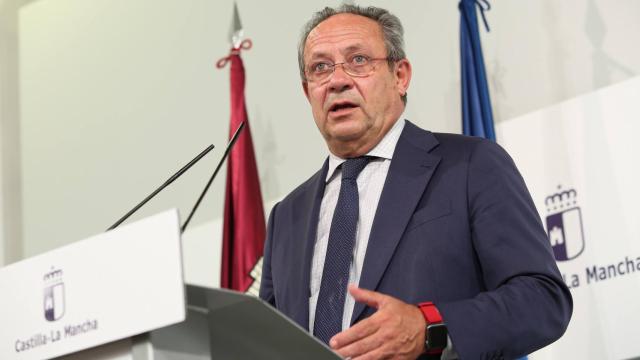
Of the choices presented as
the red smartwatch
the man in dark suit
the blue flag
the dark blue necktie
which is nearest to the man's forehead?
the man in dark suit

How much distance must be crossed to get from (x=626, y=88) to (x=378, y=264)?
6.61ft

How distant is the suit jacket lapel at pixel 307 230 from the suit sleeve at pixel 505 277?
44cm

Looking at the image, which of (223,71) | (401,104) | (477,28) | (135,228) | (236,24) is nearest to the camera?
(135,228)

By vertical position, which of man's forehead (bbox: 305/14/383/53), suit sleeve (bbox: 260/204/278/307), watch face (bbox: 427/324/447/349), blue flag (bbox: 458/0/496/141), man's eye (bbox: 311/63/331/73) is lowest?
watch face (bbox: 427/324/447/349)

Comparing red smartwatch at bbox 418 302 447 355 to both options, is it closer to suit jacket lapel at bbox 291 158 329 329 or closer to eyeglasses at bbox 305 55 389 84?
suit jacket lapel at bbox 291 158 329 329

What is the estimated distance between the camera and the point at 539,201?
3.85 meters

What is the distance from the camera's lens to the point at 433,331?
6.08ft

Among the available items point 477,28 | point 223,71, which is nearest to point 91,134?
point 223,71

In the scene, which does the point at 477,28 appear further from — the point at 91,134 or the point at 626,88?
the point at 91,134

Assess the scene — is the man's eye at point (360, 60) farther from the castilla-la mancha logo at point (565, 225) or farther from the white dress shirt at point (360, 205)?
the castilla-la mancha logo at point (565, 225)

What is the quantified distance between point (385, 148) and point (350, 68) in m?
0.29

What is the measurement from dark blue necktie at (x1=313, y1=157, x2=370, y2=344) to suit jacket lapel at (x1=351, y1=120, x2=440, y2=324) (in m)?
0.07

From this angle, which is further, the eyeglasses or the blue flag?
the blue flag

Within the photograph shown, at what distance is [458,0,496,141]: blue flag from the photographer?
12.9 feet
